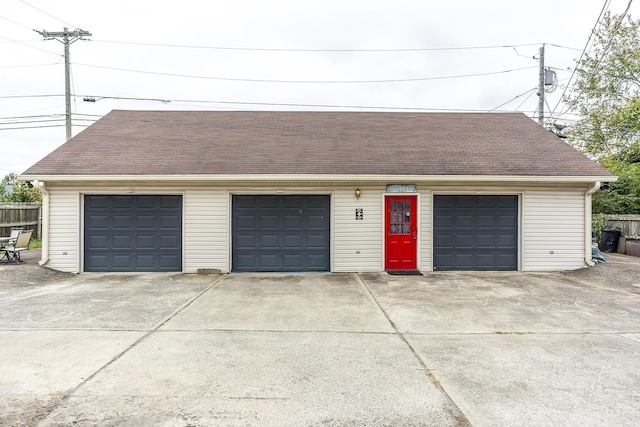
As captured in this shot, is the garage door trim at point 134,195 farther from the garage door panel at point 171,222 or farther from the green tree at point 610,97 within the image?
the green tree at point 610,97

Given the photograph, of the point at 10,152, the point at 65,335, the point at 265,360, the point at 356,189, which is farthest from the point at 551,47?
the point at 10,152

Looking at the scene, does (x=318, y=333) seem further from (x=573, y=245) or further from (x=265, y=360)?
(x=573, y=245)

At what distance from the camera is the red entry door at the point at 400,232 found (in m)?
8.22

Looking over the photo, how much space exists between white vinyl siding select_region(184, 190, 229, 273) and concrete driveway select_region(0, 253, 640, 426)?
169cm

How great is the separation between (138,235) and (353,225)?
5279mm

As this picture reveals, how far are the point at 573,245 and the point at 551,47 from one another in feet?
39.1

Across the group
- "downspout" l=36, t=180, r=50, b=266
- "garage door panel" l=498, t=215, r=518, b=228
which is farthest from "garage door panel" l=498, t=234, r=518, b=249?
"downspout" l=36, t=180, r=50, b=266

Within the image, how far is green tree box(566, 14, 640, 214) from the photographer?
1564 cm

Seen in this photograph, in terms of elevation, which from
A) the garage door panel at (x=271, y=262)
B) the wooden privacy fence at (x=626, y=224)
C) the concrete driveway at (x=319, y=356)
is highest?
the wooden privacy fence at (x=626, y=224)

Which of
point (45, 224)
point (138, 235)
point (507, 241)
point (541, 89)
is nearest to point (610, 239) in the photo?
point (507, 241)

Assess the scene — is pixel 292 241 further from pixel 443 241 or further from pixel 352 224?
pixel 443 241

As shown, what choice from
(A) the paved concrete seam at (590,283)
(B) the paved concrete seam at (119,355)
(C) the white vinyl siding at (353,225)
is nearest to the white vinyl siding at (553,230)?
(A) the paved concrete seam at (590,283)

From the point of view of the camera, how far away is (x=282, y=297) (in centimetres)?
589

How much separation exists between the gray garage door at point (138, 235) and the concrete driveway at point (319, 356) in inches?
66.3
